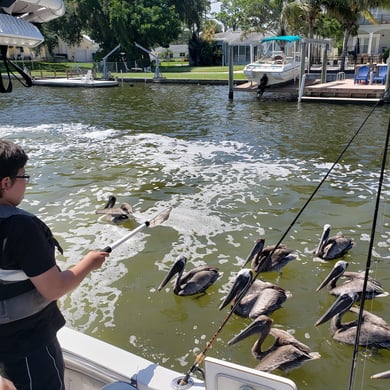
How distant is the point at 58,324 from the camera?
8.59 ft

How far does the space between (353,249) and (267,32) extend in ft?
177

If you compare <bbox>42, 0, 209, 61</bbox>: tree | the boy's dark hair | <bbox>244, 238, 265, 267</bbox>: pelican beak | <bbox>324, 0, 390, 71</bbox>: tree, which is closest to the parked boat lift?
<bbox>324, 0, 390, 71</bbox>: tree

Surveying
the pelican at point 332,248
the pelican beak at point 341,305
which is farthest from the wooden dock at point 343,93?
the pelican beak at point 341,305

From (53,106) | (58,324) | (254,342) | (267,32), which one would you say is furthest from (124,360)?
(267,32)

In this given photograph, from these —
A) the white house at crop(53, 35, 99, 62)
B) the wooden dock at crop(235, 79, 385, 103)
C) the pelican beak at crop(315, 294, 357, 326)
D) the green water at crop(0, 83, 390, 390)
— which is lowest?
the green water at crop(0, 83, 390, 390)

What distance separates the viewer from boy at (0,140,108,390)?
2199 mm

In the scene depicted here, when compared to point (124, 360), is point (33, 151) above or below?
below

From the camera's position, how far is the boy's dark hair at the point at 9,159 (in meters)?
2.24

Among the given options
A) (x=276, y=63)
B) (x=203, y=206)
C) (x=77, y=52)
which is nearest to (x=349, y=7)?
(x=276, y=63)

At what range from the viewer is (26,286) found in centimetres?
234

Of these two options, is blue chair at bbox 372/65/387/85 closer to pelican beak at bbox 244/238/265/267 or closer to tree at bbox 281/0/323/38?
tree at bbox 281/0/323/38

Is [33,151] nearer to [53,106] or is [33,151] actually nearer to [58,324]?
[53,106]

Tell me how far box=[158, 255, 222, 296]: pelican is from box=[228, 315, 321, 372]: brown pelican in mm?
1216

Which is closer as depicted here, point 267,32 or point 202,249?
point 202,249
